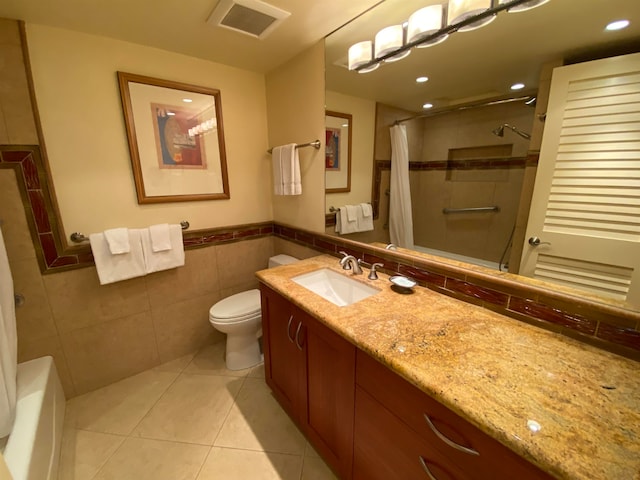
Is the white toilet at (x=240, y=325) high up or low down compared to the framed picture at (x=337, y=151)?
down

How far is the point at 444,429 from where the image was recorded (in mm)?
686

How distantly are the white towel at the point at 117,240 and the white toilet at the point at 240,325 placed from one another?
675mm

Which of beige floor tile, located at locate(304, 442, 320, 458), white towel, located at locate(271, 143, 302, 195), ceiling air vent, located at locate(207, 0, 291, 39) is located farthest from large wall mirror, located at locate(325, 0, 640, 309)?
beige floor tile, located at locate(304, 442, 320, 458)

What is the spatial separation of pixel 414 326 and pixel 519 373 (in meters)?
0.32

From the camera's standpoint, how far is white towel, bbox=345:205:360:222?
1.69 m

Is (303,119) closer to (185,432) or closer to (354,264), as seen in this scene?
(354,264)

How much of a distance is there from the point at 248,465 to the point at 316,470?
1.13ft

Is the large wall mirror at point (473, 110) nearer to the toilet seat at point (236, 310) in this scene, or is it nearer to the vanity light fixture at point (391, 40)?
the vanity light fixture at point (391, 40)

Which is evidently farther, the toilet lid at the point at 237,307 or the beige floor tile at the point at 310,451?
the toilet lid at the point at 237,307

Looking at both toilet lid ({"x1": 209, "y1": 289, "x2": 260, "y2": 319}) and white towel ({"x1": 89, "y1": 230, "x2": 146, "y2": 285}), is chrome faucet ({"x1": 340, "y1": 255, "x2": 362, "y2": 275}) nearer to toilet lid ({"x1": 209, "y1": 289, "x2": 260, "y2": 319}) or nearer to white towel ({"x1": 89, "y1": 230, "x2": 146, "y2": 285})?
toilet lid ({"x1": 209, "y1": 289, "x2": 260, "y2": 319})

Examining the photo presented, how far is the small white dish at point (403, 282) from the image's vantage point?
48.6 inches

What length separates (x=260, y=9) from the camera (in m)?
1.24

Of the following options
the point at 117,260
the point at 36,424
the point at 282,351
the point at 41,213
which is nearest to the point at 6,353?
the point at 36,424

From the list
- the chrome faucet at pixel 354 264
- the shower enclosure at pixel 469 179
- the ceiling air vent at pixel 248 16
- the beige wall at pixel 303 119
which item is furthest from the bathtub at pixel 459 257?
the ceiling air vent at pixel 248 16
